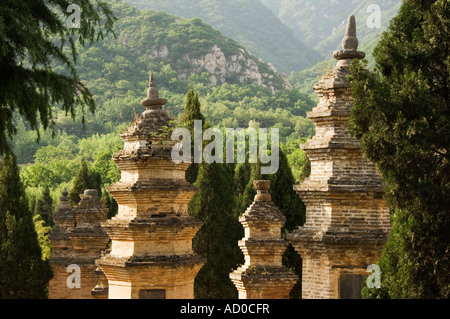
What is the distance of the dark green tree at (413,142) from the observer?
516 inches

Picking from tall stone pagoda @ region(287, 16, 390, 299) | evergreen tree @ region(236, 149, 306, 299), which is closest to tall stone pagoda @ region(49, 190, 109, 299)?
evergreen tree @ region(236, 149, 306, 299)

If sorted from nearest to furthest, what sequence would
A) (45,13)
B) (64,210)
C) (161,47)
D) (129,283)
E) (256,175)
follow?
(45,13)
(129,283)
(64,210)
(256,175)
(161,47)

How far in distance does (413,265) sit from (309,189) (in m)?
3.97

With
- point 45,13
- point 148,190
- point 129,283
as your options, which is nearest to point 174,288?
point 129,283

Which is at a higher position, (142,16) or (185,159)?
(142,16)

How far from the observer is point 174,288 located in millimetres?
17141

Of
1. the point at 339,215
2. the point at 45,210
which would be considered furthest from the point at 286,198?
the point at 45,210

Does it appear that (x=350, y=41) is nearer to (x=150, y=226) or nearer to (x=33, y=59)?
(x=150, y=226)

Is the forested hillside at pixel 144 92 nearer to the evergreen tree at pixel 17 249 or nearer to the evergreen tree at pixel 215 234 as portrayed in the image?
the evergreen tree at pixel 215 234

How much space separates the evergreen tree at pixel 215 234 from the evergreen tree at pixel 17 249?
220 inches

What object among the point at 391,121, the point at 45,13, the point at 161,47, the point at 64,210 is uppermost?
the point at 161,47

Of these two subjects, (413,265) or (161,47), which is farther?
(161,47)

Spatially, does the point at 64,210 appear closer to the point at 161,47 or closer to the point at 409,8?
the point at 409,8

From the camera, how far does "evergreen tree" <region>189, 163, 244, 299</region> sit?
2961 cm
